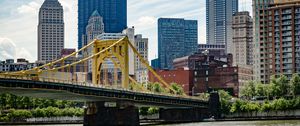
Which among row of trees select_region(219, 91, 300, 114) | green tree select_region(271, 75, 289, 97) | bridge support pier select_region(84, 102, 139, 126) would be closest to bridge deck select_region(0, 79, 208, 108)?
bridge support pier select_region(84, 102, 139, 126)

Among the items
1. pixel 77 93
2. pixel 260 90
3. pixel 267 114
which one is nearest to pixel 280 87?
pixel 260 90

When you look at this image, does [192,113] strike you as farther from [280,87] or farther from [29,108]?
[29,108]

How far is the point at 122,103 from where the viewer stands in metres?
125

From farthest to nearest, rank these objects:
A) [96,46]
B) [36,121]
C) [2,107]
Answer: [2,107], [36,121], [96,46]

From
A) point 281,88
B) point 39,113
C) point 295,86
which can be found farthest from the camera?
point 39,113

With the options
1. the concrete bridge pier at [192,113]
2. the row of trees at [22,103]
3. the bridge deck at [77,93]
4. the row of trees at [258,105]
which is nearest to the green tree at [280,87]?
the row of trees at [258,105]

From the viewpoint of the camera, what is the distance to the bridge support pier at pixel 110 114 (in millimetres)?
121625

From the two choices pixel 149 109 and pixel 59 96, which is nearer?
pixel 59 96

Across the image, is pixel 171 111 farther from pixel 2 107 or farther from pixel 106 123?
pixel 2 107

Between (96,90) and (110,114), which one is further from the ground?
(96,90)

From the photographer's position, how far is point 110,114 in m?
123

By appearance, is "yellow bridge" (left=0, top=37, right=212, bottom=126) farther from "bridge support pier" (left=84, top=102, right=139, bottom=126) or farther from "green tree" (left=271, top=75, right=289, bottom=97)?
"green tree" (left=271, top=75, right=289, bottom=97)

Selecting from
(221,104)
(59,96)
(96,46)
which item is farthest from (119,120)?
(221,104)

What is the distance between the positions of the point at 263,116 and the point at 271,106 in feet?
15.1
